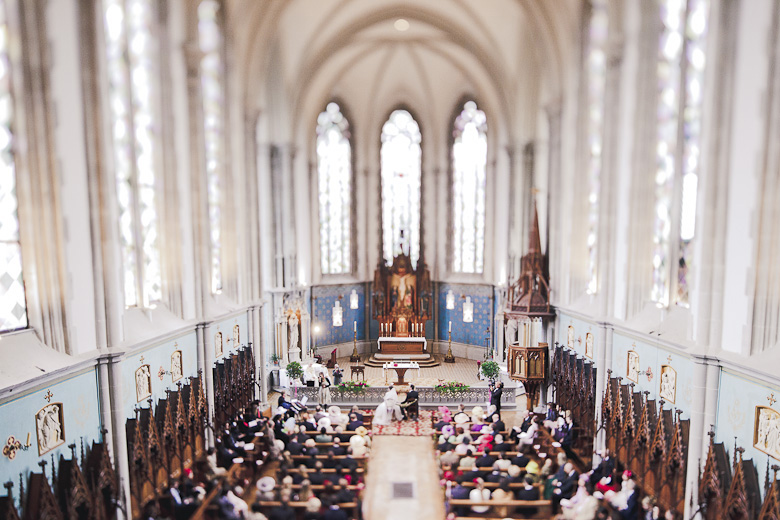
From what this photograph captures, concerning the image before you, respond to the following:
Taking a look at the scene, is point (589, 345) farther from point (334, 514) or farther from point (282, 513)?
point (282, 513)

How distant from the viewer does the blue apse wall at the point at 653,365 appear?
9.65m

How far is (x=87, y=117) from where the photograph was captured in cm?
873

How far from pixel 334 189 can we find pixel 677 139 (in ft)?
61.5

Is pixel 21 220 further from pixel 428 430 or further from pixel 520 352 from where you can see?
pixel 520 352

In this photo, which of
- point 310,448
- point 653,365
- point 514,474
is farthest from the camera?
point 310,448

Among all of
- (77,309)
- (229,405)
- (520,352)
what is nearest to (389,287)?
(520,352)

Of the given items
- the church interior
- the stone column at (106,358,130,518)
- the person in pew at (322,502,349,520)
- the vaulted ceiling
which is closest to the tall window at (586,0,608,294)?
the church interior

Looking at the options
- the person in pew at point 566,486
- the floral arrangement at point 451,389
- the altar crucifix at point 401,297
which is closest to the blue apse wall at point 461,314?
the altar crucifix at point 401,297

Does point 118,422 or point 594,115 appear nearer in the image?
point 118,422

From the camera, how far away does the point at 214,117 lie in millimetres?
15984

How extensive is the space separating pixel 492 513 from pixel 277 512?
4535 mm

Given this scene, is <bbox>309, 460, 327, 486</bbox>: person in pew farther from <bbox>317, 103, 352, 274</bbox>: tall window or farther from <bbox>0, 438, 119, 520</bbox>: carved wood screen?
<bbox>317, 103, 352, 274</bbox>: tall window

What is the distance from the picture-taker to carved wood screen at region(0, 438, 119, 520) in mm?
7168

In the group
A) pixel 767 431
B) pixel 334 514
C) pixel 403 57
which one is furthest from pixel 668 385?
pixel 403 57
